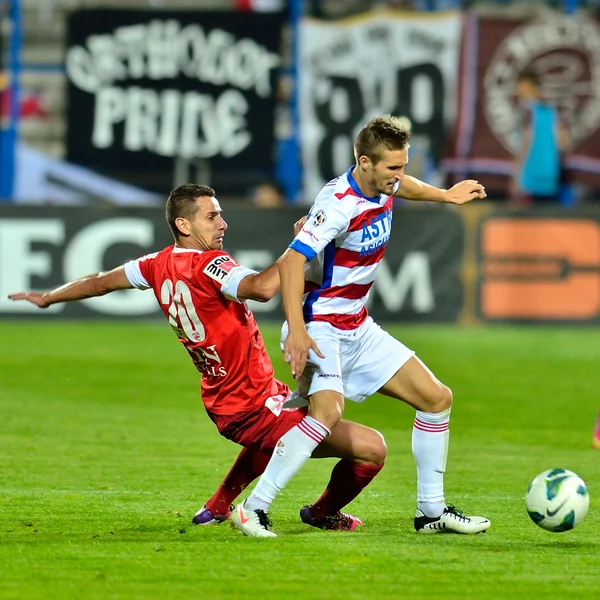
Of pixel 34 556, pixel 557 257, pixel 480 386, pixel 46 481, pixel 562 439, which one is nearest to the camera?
pixel 34 556

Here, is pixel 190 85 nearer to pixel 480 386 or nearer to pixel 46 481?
pixel 480 386

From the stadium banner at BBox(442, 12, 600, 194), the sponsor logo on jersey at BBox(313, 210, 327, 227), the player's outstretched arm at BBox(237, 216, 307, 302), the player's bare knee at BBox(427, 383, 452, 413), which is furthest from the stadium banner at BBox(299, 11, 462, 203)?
the player's outstretched arm at BBox(237, 216, 307, 302)

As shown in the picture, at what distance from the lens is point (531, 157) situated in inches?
687

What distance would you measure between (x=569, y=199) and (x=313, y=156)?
11.5 ft

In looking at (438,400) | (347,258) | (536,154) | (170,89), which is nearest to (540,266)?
(536,154)

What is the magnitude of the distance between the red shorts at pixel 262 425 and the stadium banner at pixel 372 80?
11.1 metres

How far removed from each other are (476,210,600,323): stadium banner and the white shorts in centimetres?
1029

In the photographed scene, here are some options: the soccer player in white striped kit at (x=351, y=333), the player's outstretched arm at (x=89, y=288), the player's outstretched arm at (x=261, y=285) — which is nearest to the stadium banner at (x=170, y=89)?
the player's outstretched arm at (x=89, y=288)

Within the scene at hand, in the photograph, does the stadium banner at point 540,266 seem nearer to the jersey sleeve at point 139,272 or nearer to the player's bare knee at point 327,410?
the jersey sleeve at point 139,272

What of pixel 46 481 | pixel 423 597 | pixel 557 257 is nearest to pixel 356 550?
pixel 423 597

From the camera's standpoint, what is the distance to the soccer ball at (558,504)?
19.9 feet

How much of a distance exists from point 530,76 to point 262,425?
38.2ft

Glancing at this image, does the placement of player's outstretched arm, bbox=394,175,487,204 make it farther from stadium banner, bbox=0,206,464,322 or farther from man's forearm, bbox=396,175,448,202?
stadium banner, bbox=0,206,464,322

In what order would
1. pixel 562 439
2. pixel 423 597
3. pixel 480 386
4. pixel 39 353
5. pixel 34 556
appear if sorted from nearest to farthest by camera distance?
pixel 423 597
pixel 34 556
pixel 562 439
pixel 480 386
pixel 39 353
